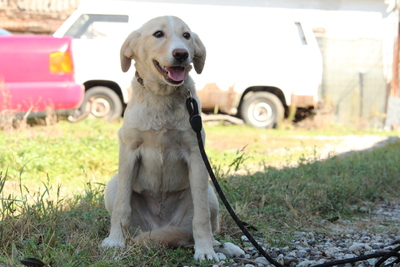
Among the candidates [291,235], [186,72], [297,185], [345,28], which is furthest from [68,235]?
[345,28]

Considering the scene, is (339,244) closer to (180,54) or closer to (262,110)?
(180,54)

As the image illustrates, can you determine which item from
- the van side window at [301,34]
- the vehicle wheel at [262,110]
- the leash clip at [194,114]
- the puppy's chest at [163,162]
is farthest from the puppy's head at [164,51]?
the van side window at [301,34]

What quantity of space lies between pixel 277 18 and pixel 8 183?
308 inches

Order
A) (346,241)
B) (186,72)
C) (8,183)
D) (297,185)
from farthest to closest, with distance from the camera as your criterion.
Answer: (8,183)
(297,185)
(346,241)
(186,72)

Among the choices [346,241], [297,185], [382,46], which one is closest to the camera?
[346,241]

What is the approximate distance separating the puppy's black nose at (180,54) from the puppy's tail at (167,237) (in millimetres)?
1082

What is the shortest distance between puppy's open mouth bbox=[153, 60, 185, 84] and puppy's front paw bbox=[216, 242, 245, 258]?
1.12 meters

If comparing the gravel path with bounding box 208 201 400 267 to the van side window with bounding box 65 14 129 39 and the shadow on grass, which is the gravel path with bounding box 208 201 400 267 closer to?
the shadow on grass

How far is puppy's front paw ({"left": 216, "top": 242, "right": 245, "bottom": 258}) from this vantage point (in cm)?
335

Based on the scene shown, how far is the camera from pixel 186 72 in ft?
11.3

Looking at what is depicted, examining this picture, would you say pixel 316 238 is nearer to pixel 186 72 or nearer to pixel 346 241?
pixel 346 241

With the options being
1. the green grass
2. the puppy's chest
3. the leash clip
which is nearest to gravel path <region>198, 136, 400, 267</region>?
the green grass

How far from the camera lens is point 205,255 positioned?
315 cm

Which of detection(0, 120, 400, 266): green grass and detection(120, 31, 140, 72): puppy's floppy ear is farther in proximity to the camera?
detection(120, 31, 140, 72): puppy's floppy ear
